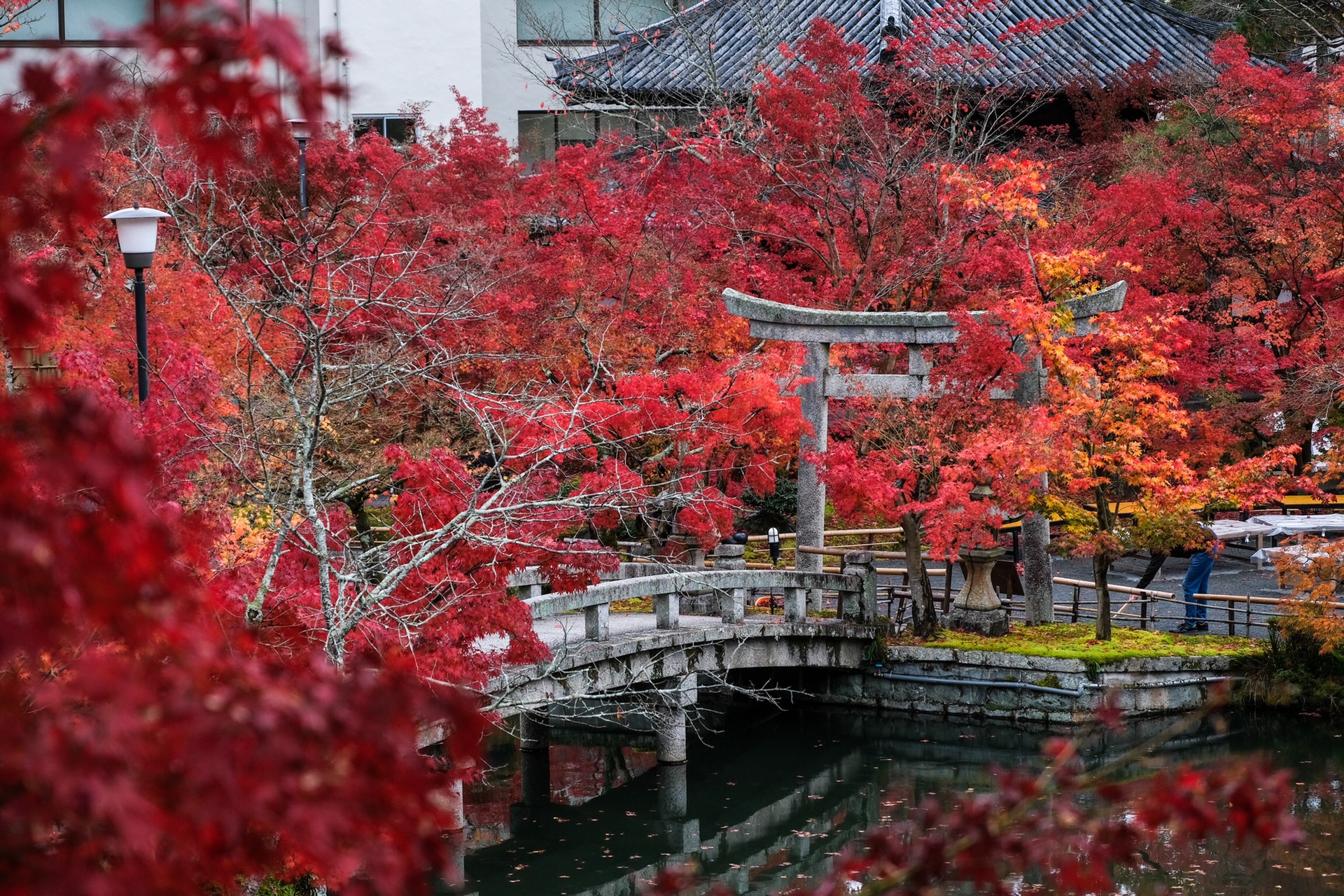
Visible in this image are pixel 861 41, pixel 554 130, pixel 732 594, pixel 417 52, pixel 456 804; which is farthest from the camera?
pixel 554 130

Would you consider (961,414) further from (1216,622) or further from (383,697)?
(383,697)

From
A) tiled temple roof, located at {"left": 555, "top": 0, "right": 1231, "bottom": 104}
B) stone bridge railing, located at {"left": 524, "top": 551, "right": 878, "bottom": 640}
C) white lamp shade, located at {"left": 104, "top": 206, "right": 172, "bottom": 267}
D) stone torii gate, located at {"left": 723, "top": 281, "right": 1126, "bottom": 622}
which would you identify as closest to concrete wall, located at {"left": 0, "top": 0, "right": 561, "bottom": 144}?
tiled temple roof, located at {"left": 555, "top": 0, "right": 1231, "bottom": 104}

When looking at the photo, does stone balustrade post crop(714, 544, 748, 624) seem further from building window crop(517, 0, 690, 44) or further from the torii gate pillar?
building window crop(517, 0, 690, 44)

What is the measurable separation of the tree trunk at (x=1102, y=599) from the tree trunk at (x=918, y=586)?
1.92 meters

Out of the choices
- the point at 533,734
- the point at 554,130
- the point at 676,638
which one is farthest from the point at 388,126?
the point at 676,638

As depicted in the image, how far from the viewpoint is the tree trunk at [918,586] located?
16766 millimetres

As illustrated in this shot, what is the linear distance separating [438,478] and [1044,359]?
797 cm

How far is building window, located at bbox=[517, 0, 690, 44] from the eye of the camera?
29.9 m

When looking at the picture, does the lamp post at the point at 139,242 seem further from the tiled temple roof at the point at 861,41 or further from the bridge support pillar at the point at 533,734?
the tiled temple roof at the point at 861,41

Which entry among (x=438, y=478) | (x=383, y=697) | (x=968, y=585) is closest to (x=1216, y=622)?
(x=968, y=585)

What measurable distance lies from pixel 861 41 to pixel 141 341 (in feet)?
56.6

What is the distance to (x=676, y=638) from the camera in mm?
14695

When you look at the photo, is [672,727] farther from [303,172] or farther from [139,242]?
[303,172]

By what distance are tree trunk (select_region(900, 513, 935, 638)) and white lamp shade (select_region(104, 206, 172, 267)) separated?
9756mm
